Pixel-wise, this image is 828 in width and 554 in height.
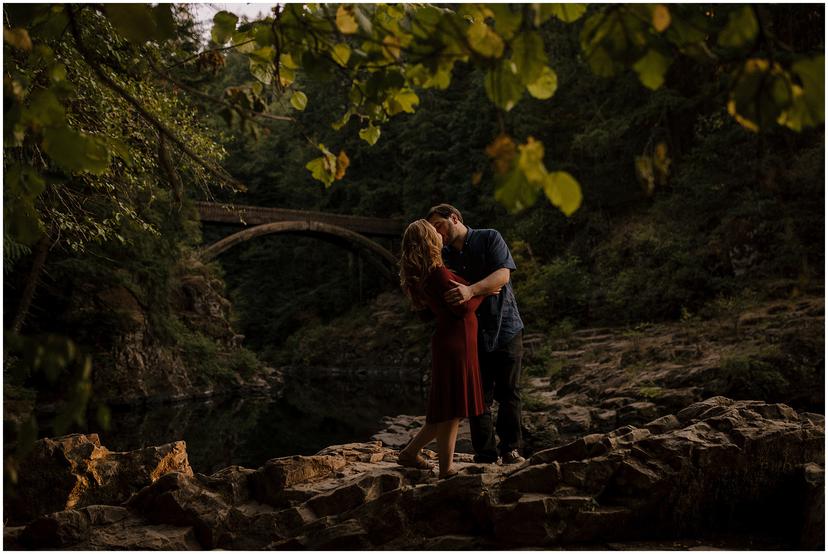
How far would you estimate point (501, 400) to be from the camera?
4.34 metres

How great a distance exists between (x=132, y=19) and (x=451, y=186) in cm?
2378

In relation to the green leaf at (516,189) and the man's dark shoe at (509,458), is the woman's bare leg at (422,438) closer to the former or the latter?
the man's dark shoe at (509,458)

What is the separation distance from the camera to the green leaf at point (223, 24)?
7.56ft

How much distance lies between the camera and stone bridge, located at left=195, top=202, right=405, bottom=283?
70.1 feet

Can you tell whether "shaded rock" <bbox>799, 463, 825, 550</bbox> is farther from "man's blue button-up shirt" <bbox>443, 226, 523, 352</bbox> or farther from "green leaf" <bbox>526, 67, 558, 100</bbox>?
"green leaf" <bbox>526, 67, 558, 100</bbox>

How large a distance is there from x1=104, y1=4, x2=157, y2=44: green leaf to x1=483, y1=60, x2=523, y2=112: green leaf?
83 cm

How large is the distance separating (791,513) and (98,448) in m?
4.35

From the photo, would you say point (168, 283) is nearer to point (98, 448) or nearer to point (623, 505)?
point (98, 448)

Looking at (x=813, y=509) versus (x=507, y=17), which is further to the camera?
(x=813, y=509)

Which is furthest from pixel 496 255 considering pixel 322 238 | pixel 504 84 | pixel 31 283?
pixel 322 238

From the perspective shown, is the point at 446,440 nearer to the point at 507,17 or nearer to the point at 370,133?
the point at 370,133

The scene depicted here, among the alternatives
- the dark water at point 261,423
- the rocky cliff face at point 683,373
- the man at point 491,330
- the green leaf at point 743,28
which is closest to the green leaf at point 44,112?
the green leaf at point 743,28

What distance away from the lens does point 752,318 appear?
1219 cm

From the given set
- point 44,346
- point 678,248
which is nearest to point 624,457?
point 44,346
